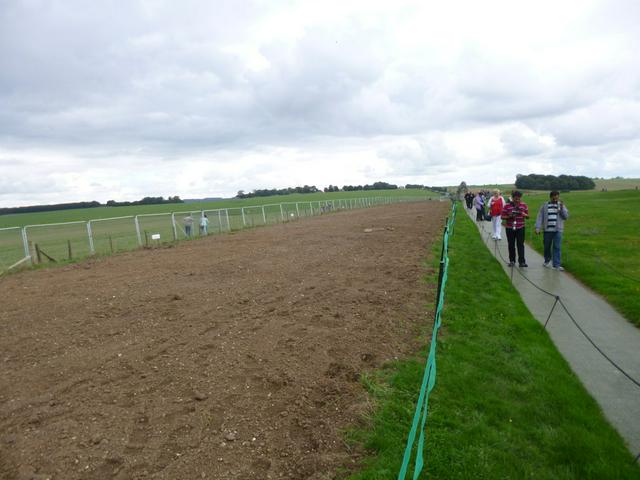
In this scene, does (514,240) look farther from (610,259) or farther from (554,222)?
(610,259)

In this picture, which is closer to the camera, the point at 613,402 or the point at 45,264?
the point at 613,402

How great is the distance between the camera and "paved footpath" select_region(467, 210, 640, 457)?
3854 mm

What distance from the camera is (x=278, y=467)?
3098 mm

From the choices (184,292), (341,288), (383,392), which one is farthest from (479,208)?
(383,392)

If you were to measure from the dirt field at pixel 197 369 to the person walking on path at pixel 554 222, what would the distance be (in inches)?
117

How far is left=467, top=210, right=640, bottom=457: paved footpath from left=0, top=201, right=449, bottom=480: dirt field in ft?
6.19

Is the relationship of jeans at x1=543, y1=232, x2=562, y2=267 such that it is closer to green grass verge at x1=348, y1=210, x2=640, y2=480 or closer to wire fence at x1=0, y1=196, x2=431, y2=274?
green grass verge at x1=348, y1=210, x2=640, y2=480

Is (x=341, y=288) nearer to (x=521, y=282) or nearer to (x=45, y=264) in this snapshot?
(x=521, y=282)

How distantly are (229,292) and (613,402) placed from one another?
6382 millimetres

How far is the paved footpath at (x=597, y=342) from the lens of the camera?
12.6 feet

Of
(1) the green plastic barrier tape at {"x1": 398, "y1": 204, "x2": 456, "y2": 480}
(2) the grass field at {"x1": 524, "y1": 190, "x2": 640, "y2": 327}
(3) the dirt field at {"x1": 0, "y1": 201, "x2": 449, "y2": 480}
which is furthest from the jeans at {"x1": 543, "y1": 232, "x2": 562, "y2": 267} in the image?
(1) the green plastic barrier tape at {"x1": 398, "y1": 204, "x2": 456, "y2": 480}

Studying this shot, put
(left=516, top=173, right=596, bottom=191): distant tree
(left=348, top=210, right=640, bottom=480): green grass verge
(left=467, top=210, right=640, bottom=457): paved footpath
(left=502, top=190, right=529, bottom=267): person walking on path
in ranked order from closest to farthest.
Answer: (left=348, top=210, right=640, bottom=480): green grass verge < (left=467, top=210, right=640, bottom=457): paved footpath < (left=502, top=190, right=529, bottom=267): person walking on path < (left=516, top=173, right=596, bottom=191): distant tree

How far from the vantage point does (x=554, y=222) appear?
923 cm

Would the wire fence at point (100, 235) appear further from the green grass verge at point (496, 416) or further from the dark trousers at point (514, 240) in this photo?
the dark trousers at point (514, 240)
